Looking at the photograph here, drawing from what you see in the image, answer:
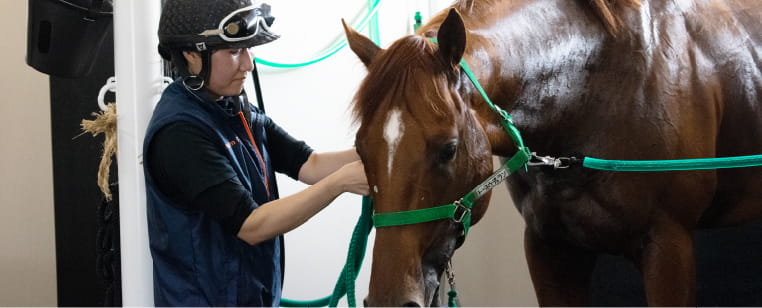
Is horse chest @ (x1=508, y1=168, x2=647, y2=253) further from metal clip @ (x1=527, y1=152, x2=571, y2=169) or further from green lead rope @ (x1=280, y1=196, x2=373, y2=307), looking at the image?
green lead rope @ (x1=280, y1=196, x2=373, y2=307)

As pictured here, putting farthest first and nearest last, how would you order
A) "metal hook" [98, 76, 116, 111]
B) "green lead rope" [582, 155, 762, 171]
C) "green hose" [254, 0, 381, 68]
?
"green hose" [254, 0, 381, 68] < "metal hook" [98, 76, 116, 111] < "green lead rope" [582, 155, 762, 171]

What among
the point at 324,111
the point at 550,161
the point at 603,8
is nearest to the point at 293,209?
the point at 550,161

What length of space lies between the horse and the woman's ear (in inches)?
14.5

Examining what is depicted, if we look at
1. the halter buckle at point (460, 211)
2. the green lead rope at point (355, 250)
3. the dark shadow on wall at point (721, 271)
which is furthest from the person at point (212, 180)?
the dark shadow on wall at point (721, 271)

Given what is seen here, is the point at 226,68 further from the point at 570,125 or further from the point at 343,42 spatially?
the point at 343,42

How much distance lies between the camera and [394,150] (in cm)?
148

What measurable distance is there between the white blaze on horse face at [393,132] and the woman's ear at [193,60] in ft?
1.90

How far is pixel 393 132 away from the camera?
149 centimetres

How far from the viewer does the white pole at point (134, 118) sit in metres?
1.92

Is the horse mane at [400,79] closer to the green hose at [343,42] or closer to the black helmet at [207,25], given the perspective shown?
the black helmet at [207,25]

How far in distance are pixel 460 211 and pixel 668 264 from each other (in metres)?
0.63

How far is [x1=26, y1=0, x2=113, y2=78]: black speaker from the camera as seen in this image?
2.14 meters

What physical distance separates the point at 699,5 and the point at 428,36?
830mm

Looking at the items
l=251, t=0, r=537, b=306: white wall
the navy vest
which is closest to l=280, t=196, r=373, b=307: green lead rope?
the navy vest
